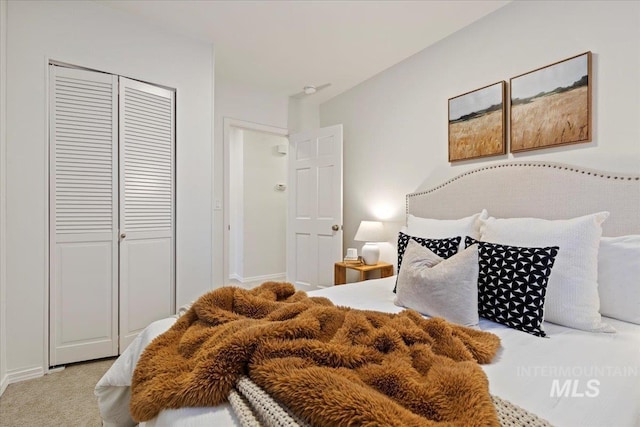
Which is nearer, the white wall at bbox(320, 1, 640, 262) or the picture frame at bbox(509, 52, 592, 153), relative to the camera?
the white wall at bbox(320, 1, 640, 262)

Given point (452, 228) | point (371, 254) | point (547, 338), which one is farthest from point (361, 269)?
point (547, 338)

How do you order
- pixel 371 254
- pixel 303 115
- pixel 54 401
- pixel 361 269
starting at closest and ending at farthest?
pixel 54 401 < pixel 361 269 < pixel 371 254 < pixel 303 115

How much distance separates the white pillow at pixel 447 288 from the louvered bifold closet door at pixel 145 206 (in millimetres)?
2016

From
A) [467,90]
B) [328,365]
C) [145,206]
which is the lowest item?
[328,365]

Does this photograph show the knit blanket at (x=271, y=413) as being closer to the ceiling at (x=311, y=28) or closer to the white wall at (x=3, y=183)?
the white wall at (x=3, y=183)

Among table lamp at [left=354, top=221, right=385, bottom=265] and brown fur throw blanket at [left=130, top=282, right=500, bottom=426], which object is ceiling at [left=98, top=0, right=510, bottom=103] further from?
brown fur throw blanket at [left=130, top=282, right=500, bottom=426]

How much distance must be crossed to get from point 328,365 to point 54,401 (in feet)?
6.37

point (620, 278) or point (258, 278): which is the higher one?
point (620, 278)

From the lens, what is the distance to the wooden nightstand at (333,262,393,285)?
2.98m

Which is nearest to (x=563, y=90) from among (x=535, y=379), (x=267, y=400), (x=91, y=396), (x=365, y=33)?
(x=365, y=33)

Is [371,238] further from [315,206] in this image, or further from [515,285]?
[515,285]

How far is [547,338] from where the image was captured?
1.24 meters

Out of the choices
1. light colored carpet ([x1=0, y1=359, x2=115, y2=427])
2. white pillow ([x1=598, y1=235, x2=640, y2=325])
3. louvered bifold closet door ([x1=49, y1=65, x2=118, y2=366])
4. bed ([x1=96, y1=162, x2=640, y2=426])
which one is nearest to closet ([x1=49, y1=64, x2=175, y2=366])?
louvered bifold closet door ([x1=49, y1=65, x2=118, y2=366])

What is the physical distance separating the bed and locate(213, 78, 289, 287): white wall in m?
1.91
